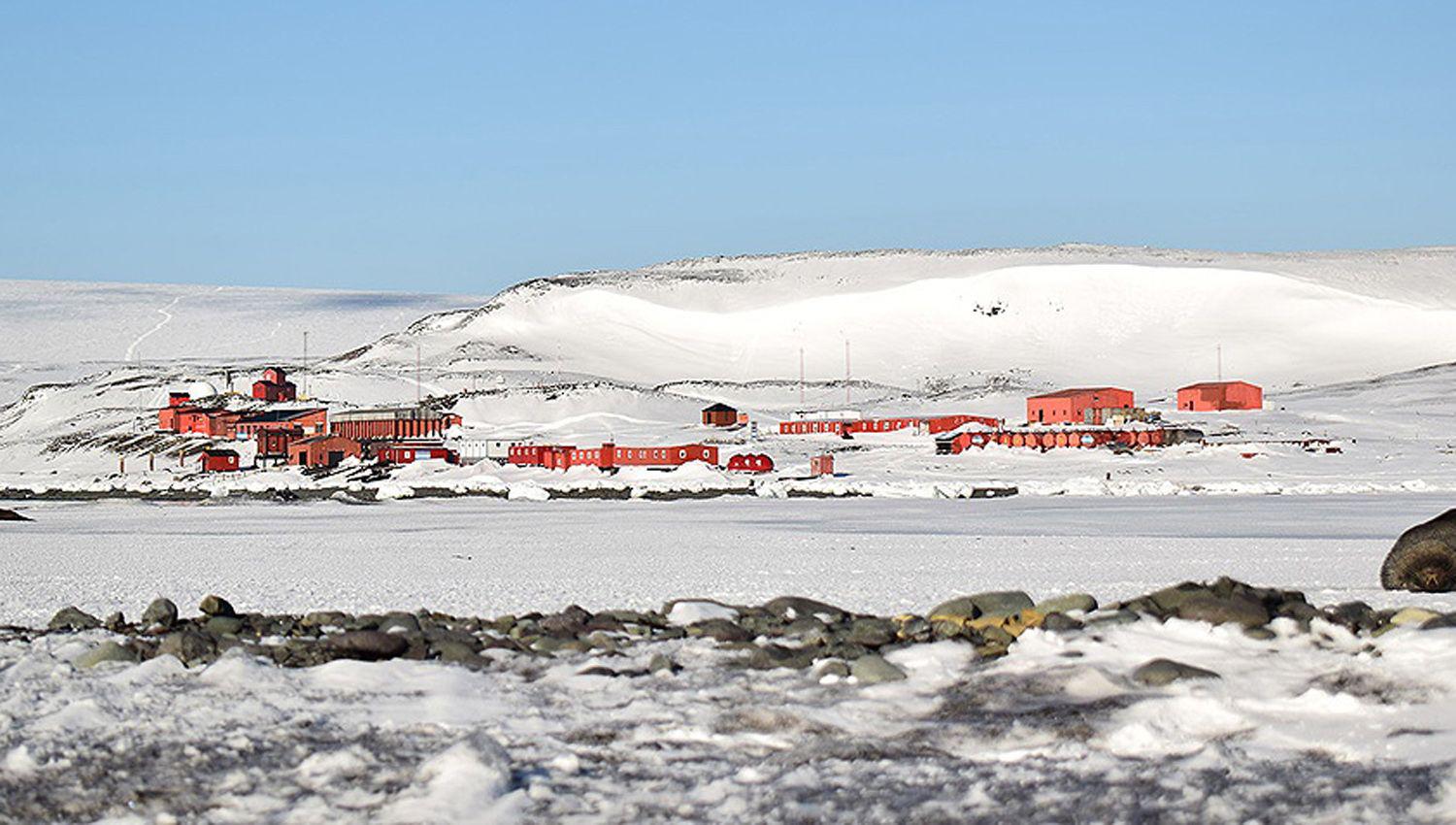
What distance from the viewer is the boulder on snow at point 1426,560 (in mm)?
12453

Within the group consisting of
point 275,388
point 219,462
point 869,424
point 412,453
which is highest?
point 275,388

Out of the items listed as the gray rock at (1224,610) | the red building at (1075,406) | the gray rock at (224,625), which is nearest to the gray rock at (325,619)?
the gray rock at (224,625)

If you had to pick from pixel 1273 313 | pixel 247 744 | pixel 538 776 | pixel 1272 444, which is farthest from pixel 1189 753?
pixel 1273 313

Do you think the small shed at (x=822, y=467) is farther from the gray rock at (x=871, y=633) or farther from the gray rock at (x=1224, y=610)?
the gray rock at (x=1224, y=610)

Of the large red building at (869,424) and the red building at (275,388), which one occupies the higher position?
the red building at (275,388)

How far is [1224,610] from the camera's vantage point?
9.97 metres

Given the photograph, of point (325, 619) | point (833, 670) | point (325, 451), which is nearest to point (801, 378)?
point (325, 451)

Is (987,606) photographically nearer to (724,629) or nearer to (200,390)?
(724,629)

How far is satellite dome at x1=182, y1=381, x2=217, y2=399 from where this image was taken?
255ft

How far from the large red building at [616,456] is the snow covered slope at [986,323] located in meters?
52.2

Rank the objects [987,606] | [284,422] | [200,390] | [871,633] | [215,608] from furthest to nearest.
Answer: [200,390] → [284,422] → [215,608] → [987,606] → [871,633]

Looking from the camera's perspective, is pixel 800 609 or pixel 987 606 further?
pixel 800 609

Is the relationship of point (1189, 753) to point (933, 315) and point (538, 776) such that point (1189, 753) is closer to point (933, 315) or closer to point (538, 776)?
point (538, 776)

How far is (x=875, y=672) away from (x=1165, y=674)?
1.52m
